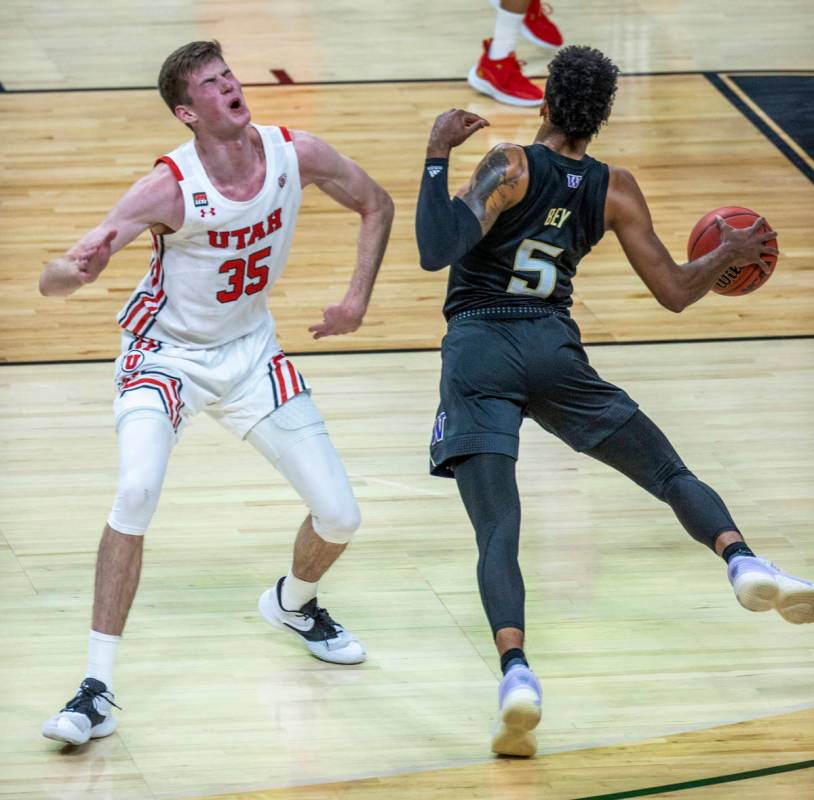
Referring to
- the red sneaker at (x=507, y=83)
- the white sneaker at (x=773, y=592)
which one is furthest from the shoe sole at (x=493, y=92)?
the white sneaker at (x=773, y=592)

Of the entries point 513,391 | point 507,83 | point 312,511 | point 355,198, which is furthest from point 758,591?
point 507,83

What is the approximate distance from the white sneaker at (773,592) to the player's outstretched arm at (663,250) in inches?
31.2

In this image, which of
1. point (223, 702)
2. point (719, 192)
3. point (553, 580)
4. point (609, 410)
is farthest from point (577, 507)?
point (719, 192)

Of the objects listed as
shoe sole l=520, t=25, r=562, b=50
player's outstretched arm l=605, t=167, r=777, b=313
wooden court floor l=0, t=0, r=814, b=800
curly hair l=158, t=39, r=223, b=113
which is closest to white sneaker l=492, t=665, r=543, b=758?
wooden court floor l=0, t=0, r=814, b=800

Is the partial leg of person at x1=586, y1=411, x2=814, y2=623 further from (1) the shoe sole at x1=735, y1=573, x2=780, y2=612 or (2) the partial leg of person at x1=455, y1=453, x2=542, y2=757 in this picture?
(2) the partial leg of person at x1=455, y1=453, x2=542, y2=757

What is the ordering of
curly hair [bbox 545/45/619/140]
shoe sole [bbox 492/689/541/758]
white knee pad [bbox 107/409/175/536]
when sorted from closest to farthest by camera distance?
shoe sole [bbox 492/689/541/758]
white knee pad [bbox 107/409/175/536]
curly hair [bbox 545/45/619/140]

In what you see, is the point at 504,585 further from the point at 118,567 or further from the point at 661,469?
the point at 118,567

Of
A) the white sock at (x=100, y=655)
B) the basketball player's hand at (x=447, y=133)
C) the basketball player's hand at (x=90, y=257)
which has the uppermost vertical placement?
the basketball player's hand at (x=447, y=133)

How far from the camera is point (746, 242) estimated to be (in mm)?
4676

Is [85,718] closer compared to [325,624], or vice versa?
[85,718]

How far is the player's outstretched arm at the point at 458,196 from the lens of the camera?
4113 mm

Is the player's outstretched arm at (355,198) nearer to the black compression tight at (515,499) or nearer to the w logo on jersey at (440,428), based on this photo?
the w logo on jersey at (440,428)

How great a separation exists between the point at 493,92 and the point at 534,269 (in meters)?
5.35

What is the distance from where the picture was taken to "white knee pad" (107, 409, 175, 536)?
161 inches
